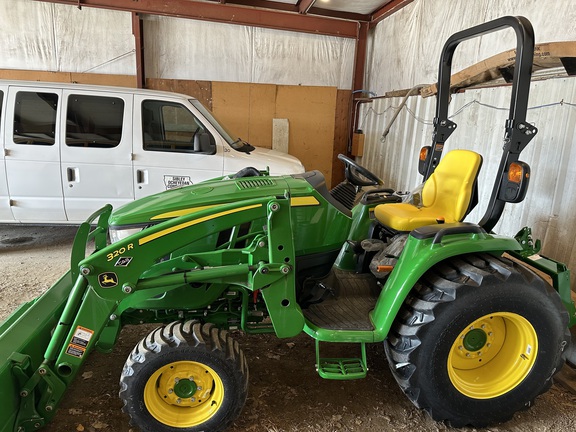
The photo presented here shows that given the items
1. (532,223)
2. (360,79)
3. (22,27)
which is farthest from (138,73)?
(532,223)

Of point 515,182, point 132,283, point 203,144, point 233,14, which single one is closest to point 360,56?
point 233,14

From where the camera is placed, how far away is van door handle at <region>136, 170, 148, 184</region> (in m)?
4.82

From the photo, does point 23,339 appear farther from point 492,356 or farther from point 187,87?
point 187,87

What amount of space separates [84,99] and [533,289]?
192 inches

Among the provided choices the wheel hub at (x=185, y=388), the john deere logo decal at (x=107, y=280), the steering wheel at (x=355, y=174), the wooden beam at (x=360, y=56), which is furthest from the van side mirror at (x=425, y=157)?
the wooden beam at (x=360, y=56)

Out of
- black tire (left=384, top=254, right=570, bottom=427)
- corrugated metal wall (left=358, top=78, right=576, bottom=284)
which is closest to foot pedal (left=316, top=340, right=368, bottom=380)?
black tire (left=384, top=254, right=570, bottom=427)

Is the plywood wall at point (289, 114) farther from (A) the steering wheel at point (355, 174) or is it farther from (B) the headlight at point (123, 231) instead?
(B) the headlight at point (123, 231)

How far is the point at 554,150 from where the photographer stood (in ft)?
11.0

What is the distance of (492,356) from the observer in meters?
2.37

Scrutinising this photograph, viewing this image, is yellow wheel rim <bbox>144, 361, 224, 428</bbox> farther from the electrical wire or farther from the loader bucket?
the electrical wire

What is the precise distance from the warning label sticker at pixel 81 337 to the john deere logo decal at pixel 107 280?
24 cm

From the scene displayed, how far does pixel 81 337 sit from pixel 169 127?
11.5 ft

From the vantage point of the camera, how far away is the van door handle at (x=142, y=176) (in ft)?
15.8

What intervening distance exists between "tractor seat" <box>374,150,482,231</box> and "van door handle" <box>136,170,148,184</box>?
3104 mm
